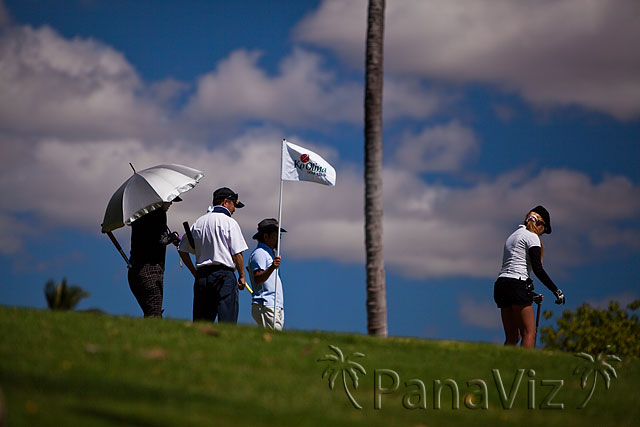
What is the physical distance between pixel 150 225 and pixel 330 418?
6.36 metres

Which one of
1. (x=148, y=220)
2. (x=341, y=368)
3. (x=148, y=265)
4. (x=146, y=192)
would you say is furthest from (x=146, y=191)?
(x=341, y=368)

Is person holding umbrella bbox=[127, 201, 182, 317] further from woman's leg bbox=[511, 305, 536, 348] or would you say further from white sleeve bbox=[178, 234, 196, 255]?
woman's leg bbox=[511, 305, 536, 348]

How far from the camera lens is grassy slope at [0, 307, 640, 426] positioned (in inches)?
250

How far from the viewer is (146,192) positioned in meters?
12.4

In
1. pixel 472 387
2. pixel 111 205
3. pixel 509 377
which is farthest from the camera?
pixel 111 205

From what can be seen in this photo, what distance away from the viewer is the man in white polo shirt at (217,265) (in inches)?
460

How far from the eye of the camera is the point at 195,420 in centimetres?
600

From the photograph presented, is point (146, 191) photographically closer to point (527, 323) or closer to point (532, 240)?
point (532, 240)

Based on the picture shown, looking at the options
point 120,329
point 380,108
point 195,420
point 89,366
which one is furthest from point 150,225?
point 195,420

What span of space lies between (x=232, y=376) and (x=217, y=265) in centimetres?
409

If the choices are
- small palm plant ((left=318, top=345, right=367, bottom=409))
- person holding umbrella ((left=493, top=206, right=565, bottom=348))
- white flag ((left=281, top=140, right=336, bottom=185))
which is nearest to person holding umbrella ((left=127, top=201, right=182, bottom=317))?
white flag ((left=281, top=140, right=336, bottom=185))

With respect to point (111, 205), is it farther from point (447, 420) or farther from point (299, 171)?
point (447, 420)

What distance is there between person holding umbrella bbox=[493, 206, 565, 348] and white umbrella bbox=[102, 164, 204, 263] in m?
5.15

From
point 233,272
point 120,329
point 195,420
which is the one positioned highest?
point 233,272
